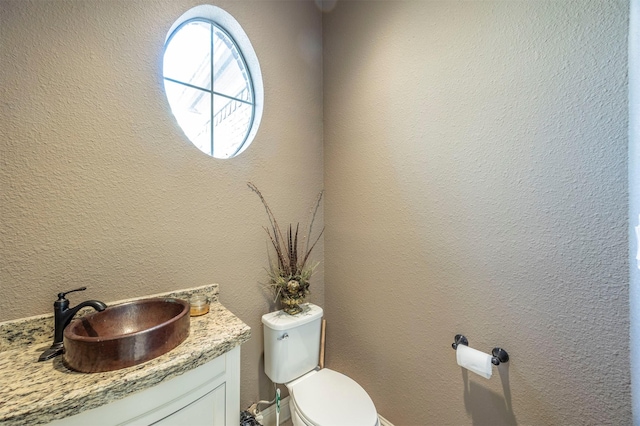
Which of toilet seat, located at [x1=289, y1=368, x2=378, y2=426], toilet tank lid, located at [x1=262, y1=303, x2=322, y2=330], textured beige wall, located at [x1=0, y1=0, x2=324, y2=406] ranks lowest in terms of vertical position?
toilet seat, located at [x1=289, y1=368, x2=378, y2=426]

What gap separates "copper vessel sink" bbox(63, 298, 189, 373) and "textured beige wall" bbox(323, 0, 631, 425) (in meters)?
1.02

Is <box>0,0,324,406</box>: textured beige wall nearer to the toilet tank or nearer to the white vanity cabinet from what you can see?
the toilet tank

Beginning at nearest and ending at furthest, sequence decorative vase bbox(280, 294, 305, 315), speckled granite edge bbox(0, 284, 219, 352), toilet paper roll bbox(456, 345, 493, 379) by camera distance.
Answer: speckled granite edge bbox(0, 284, 219, 352) < toilet paper roll bbox(456, 345, 493, 379) < decorative vase bbox(280, 294, 305, 315)

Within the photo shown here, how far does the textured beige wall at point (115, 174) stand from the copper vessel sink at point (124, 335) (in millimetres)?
101

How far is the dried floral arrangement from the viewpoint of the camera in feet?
4.73

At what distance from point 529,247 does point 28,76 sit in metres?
1.94

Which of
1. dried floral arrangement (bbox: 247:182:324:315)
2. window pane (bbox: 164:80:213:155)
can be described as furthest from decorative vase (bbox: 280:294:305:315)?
window pane (bbox: 164:80:213:155)

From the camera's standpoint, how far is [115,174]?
106 cm

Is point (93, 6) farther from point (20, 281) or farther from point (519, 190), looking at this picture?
point (519, 190)

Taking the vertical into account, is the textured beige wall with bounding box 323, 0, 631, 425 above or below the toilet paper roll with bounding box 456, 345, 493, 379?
above

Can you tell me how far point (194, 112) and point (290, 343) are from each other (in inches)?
54.9

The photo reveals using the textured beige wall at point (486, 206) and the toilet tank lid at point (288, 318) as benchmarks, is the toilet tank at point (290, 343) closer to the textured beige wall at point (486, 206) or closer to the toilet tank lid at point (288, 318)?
the toilet tank lid at point (288, 318)

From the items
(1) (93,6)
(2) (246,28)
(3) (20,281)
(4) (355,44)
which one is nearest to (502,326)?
(4) (355,44)

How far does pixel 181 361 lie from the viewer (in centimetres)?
79
